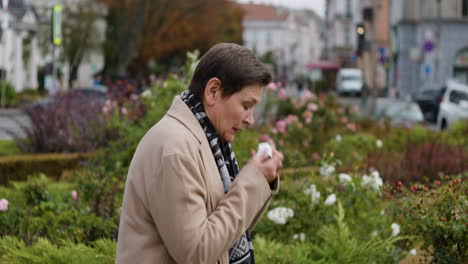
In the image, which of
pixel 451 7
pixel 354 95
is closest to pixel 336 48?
pixel 354 95

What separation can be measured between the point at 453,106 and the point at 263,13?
128 metres

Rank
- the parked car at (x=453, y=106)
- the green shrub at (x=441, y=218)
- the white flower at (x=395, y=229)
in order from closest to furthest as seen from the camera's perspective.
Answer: the green shrub at (x=441, y=218) < the white flower at (x=395, y=229) < the parked car at (x=453, y=106)

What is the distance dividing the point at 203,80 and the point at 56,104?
30.6ft

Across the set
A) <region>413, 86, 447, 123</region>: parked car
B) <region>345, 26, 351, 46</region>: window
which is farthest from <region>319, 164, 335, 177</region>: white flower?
<region>345, 26, 351, 46</region>: window

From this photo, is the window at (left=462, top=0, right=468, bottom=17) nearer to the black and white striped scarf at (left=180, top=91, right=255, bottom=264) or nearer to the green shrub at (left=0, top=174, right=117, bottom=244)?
the green shrub at (left=0, top=174, right=117, bottom=244)

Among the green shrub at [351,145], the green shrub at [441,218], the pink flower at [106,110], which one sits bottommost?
the green shrub at [351,145]

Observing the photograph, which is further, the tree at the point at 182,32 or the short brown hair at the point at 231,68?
the tree at the point at 182,32

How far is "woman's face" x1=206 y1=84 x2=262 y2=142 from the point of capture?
2.49 metres

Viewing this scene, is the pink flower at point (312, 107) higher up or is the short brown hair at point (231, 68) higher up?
the short brown hair at point (231, 68)

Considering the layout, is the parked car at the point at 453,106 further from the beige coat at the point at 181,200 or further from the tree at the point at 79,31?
the tree at the point at 79,31

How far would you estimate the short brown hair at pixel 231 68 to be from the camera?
2447mm

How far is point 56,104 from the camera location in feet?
37.8

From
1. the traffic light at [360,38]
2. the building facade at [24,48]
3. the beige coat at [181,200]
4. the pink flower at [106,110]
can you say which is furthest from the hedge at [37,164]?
the building facade at [24,48]

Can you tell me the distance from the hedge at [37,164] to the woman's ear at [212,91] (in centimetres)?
747
